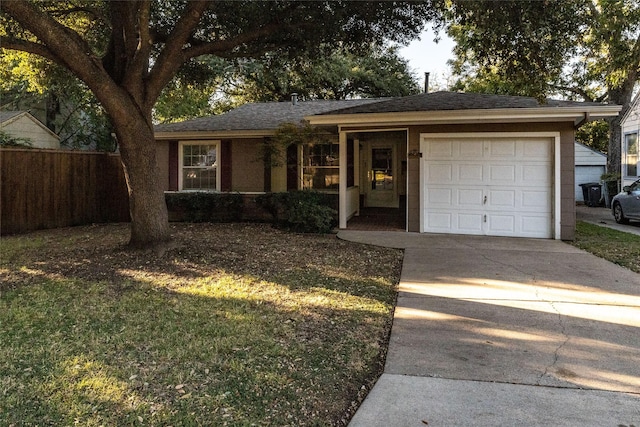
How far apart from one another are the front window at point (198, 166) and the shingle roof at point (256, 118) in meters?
0.64

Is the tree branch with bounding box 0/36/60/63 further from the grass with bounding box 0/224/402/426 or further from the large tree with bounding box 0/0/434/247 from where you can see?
the grass with bounding box 0/224/402/426

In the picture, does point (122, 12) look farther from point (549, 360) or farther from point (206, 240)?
point (549, 360)

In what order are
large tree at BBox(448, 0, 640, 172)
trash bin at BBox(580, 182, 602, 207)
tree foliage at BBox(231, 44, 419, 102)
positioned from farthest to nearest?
tree foliage at BBox(231, 44, 419, 102), trash bin at BBox(580, 182, 602, 207), large tree at BBox(448, 0, 640, 172)

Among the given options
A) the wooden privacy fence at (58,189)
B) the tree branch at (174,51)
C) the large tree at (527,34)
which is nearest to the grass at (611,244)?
the large tree at (527,34)

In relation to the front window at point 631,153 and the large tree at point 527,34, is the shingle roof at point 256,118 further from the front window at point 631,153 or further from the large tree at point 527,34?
the front window at point 631,153

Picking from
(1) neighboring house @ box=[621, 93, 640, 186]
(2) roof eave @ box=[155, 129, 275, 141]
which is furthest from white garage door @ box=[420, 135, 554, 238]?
(1) neighboring house @ box=[621, 93, 640, 186]

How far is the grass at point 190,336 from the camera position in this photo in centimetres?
272

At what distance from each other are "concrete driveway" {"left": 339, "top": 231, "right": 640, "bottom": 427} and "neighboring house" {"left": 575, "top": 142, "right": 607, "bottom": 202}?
16.6 metres

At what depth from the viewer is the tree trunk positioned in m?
7.04

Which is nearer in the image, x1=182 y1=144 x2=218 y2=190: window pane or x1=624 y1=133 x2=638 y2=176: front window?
x1=182 y1=144 x2=218 y2=190: window pane

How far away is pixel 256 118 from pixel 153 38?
5322 mm

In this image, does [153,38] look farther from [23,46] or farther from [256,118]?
[256,118]

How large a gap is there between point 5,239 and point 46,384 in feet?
26.3

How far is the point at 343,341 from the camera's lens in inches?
150
